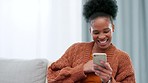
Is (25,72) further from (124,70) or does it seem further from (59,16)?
(59,16)

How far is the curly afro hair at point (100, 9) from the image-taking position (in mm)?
→ 1495

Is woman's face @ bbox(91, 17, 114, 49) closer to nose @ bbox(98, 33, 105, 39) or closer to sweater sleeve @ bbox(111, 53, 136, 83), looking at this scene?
nose @ bbox(98, 33, 105, 39)

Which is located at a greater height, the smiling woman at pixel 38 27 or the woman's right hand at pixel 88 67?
the smiling woman at pixel 38 27

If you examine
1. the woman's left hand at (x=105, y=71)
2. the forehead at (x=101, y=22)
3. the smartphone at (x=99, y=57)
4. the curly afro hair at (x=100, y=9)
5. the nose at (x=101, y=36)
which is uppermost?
the curly afro hair at (x=100, y=9)

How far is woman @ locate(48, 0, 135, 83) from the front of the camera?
145cm

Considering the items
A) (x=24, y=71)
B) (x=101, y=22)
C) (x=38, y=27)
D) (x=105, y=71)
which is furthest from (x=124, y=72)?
(x=38, y=27)

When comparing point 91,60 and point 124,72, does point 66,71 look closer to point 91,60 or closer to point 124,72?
point 91,60

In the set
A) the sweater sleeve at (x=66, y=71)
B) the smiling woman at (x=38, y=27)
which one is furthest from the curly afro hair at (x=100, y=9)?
the smiling woman at (x=38, y=27)

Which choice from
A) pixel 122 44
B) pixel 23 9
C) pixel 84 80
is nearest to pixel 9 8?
pixel 23 9

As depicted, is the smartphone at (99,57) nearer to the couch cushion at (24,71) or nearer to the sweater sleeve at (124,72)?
the sweater sleeve at (124,72)

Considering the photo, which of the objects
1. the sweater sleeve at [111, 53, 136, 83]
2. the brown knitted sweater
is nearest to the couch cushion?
the brown knitted sweater

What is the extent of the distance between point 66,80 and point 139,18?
1.30m

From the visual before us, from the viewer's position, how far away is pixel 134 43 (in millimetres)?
2465

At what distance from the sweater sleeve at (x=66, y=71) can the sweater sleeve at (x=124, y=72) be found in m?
0.21
